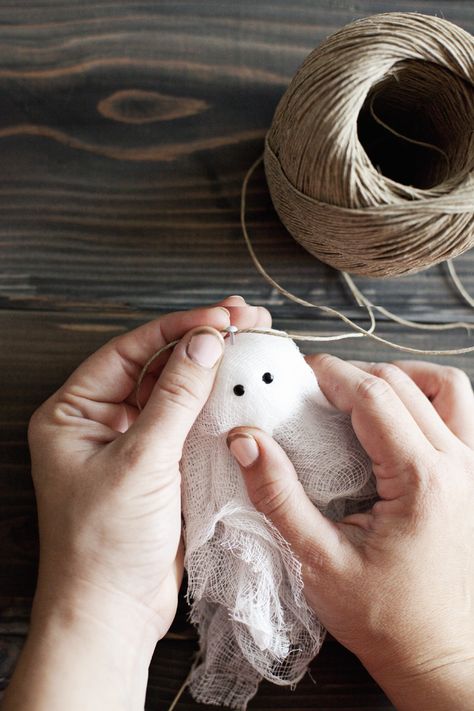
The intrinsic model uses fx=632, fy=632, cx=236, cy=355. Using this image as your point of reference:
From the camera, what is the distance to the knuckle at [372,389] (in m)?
0.62

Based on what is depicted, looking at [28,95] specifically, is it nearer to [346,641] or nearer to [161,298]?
[161,298]

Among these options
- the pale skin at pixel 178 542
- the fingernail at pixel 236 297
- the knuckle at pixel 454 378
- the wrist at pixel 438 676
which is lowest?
the wrist at pixel 438 676

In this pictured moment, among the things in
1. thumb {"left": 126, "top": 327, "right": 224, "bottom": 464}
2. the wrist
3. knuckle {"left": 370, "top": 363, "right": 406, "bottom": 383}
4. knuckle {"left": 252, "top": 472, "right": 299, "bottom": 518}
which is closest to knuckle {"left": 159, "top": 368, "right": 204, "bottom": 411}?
thumb {"left": 126, "top": 327, "right": 224, "bottom": 464}

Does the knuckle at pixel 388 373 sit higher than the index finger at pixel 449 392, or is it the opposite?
the knuckle at pixel 388 373

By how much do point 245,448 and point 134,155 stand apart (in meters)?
0.40

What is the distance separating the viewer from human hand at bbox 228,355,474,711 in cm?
59

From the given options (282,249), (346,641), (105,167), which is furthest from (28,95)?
(346,641)

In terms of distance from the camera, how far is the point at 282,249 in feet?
2.53

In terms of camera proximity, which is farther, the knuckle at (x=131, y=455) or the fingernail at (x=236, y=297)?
the fingernail at (x=236, y=297)

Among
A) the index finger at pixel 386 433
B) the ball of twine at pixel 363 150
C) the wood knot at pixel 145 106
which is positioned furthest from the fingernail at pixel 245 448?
the wood knot at pixel 145 106

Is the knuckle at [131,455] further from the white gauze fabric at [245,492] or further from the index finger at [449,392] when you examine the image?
the index finger at [449,392]

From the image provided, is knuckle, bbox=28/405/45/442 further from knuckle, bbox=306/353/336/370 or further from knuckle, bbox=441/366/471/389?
knuckle, bbox=441/366/471/389

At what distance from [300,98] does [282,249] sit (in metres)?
0.21

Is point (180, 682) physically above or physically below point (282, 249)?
below
